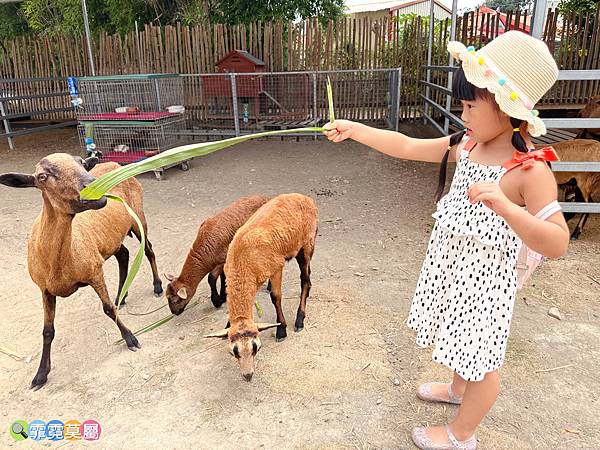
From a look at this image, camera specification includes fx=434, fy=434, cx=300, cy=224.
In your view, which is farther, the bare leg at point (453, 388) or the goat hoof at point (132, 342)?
the goat hoof at point (132, 342)

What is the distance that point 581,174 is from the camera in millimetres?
5297

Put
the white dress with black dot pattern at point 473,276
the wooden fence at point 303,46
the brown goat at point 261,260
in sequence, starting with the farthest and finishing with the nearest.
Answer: the wooden fence at point 303,46
the brown goat at point 261,260
the white dress with black dot pattern at point 473,276

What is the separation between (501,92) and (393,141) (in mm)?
745

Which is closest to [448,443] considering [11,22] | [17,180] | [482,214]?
[482,214]

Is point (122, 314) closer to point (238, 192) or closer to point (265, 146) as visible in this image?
point (238, 192)

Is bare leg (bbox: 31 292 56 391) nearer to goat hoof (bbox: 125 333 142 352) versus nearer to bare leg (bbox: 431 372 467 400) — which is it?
goat hoof (bbox: 125 333 142 352)

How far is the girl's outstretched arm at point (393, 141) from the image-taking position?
2389 mm

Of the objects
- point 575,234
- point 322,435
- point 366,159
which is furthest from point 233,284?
point 366,159

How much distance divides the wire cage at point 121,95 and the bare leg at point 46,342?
577cm

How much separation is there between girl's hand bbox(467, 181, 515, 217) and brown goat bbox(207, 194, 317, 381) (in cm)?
183

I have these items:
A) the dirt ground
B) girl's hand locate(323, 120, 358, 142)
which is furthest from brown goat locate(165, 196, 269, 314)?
girl's hand locate(323, 120, 358, 142)
